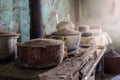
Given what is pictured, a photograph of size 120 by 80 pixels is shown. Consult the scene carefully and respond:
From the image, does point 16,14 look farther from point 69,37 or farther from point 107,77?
point 107,77

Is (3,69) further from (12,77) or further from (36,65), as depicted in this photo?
(36,65)

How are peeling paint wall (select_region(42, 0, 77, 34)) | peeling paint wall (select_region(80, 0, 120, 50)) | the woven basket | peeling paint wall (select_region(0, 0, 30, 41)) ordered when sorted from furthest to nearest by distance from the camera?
peeling paint wall (select_region(80, 0, 120, 50)) < the woven basket < peeling paint wall (select_region(42, 0, 77, 34)) < peeling paint wall (select_region(0, 0, 30, 41))

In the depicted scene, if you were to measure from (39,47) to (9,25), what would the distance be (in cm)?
99

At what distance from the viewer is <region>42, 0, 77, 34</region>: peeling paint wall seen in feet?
11.3

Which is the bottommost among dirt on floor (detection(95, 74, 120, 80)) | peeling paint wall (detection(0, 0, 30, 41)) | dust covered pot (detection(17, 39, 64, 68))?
dirt on floor (detection(95, 74, 120, 80))

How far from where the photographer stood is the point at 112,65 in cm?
431

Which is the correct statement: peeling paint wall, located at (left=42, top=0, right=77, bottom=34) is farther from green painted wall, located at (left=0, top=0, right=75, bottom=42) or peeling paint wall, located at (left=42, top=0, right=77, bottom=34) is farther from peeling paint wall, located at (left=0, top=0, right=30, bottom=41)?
peeling paint wall, located at (left=0, top=0, right=30, bottom=41)

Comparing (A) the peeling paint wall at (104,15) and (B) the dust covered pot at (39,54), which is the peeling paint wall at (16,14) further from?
(A) the peeling paint wall at (104,15)

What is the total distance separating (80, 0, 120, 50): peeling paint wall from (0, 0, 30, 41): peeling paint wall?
306cm

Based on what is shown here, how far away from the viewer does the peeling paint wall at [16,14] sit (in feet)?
7.46

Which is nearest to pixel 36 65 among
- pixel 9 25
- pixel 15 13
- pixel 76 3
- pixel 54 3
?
pixel 9 25

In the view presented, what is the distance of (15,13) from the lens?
2492 mm

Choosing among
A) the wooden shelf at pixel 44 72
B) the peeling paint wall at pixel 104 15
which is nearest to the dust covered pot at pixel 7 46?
the wooden shelf at pixel 44 72

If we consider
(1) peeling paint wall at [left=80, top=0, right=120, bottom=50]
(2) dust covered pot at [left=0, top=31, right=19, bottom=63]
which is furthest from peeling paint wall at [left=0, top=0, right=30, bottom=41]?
(1) peeling paint wall at [left=80, top=0, right=120, bottom=50]
